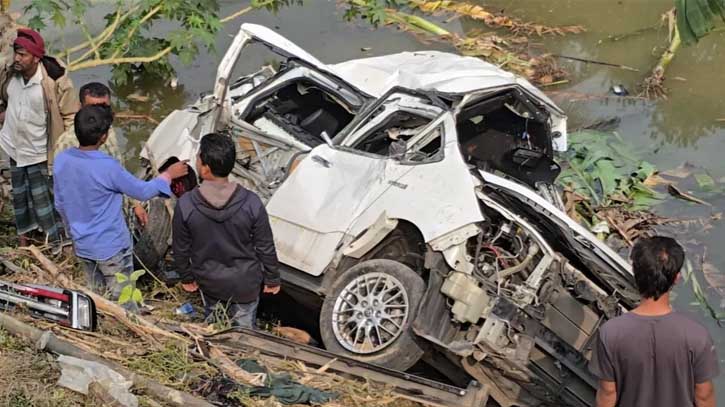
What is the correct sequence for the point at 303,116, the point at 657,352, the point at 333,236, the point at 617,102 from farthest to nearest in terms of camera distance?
the point at 617,102 → the point at 303,116 → the point at 333,236 → the point at 657,352

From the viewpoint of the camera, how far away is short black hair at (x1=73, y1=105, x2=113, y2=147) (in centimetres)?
537

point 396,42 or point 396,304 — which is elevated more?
point 396,42

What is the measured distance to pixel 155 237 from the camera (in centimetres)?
724

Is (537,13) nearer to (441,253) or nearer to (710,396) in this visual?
(441,253)

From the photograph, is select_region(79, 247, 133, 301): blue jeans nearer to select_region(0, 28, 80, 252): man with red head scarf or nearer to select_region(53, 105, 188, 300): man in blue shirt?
select_region(53, 105, 188, 300): man in blue shirt

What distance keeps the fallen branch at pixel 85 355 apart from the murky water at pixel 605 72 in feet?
18.6

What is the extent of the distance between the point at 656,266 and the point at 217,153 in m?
2.57

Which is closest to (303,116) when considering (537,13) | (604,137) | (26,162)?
(26,162)

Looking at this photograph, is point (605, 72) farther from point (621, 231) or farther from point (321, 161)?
point (321, 161)

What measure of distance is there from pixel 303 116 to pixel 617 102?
211 inches

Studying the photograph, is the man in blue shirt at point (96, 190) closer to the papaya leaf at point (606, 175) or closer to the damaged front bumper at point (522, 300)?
the damaged front bumper at point (522, 300)

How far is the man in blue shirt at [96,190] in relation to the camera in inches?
214

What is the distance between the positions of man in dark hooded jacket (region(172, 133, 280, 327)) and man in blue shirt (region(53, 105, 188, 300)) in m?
0.30

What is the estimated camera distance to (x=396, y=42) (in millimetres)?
13734
